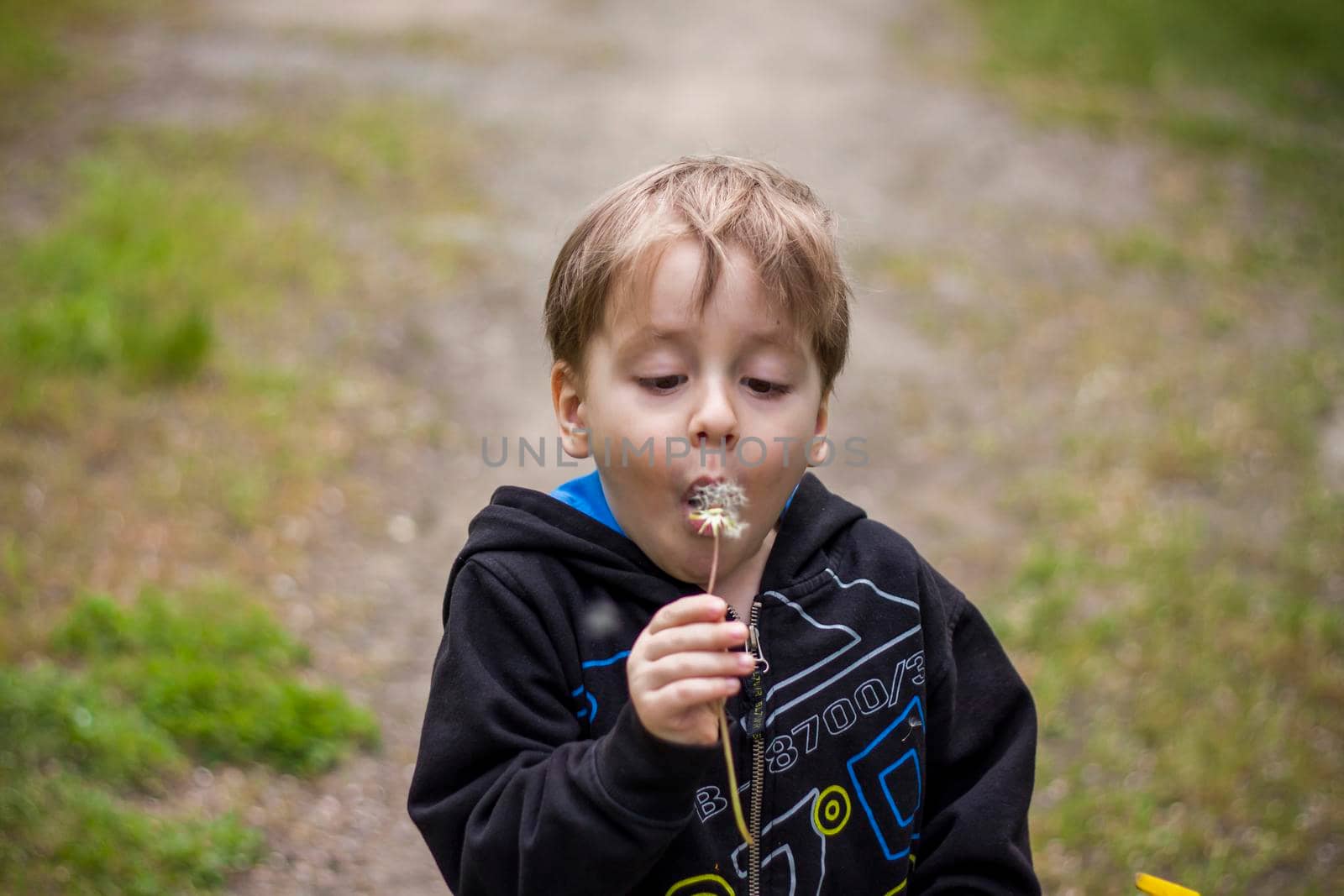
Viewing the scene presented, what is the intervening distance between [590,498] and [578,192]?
5861 millimetres

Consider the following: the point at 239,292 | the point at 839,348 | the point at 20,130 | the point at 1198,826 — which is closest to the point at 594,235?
the point at 839,348

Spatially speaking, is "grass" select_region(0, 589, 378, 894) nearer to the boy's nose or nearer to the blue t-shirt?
the blue t-shirt

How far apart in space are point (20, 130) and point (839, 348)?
6.80 meters

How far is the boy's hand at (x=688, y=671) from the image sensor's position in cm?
138

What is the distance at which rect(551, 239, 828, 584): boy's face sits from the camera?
5.31 feet

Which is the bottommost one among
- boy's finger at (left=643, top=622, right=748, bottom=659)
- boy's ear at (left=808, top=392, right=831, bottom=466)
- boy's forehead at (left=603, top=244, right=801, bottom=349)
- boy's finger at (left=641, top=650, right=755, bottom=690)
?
boy's finger at (left=641, top=650, right=755, bottom=690)

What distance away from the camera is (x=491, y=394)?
5312mm

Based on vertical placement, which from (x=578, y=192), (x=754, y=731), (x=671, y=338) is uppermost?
(x=578, y=192)

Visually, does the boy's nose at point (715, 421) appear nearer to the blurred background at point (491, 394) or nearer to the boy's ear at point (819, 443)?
the boy's ear at point (819, 443)

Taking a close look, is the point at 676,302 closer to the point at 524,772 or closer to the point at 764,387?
the point at 764,387

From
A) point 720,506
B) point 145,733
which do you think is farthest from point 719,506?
point 145,733

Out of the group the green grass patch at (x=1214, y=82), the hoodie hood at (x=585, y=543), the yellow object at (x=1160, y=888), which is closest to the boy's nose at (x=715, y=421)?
the hoodie hood at (x=585, y=543)

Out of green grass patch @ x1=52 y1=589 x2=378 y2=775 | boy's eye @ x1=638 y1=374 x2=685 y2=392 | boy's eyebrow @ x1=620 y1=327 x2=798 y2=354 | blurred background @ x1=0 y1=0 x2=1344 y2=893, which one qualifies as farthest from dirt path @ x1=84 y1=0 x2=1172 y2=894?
boy's eye @ x1=638 y1=374 x2=685 y2=392

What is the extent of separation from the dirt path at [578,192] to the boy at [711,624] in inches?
17.6
